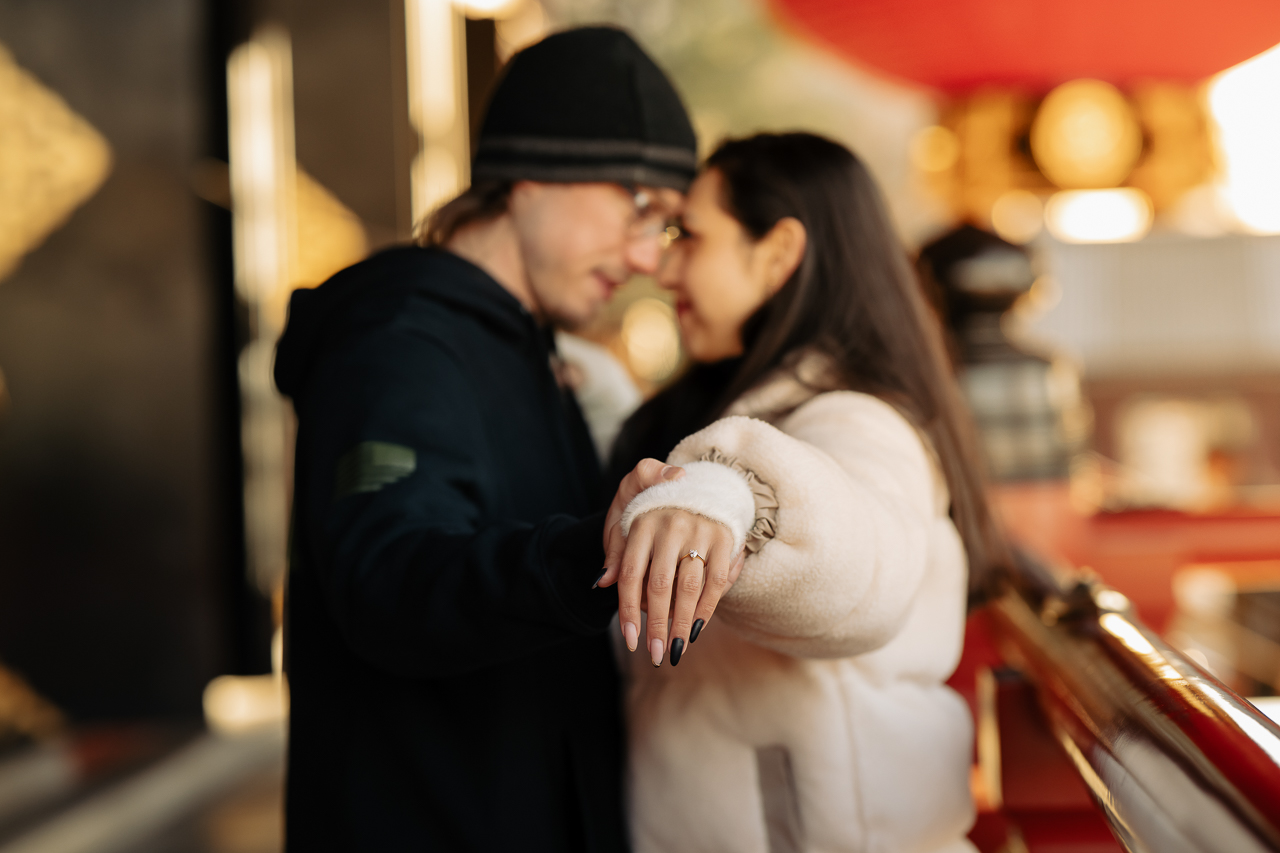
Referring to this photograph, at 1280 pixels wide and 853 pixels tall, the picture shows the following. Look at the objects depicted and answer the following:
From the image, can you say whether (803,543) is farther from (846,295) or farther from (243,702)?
(243,702)

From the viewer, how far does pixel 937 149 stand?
3.41 metres

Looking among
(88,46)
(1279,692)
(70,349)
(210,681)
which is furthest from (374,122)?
(1279,692)

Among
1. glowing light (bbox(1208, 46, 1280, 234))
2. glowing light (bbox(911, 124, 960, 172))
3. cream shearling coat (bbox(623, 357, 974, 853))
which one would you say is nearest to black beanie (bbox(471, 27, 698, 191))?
cream shearling coat (bbox(623, 357, 974, 853))

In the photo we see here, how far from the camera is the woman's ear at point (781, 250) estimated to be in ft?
3.66

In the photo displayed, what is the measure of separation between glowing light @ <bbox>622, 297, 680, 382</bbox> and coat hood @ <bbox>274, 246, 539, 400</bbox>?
899cm

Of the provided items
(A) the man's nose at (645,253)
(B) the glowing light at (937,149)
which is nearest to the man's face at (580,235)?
(A) the man's nose at (645,253)

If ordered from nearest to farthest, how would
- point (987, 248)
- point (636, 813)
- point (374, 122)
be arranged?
point (636, 813), point (987, 248), point (374, 122)

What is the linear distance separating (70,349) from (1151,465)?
9549 millimetres

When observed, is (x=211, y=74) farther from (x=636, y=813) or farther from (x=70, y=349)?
(x=636, y=813)

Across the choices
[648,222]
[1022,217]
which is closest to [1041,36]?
[648,222]

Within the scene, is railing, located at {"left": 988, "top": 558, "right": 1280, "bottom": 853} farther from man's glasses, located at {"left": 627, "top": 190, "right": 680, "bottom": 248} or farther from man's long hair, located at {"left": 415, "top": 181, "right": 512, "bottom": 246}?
man's long hair, located at {"left": 415, "top": 181, "right": 512, "bottom": 246}

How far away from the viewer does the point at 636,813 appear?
1078 mm

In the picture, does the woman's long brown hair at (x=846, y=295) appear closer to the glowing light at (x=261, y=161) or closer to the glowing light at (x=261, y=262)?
the glowing light at (x=261, y=262)

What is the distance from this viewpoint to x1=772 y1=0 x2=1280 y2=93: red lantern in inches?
79.7
